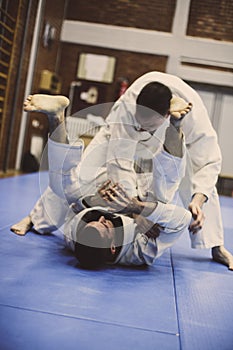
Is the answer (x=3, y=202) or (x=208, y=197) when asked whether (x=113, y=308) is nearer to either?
(x=208, y=197)

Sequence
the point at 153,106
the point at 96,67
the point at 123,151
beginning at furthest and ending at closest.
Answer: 1. the point at 96,67
2. the point at 123,151
3. the point at 153,106

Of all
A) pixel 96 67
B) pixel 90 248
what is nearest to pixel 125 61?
pixel 96 67

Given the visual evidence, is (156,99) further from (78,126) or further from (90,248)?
(78,126)

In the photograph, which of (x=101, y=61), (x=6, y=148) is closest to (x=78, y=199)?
(x=6, y=148)

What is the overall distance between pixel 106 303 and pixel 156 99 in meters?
0.96

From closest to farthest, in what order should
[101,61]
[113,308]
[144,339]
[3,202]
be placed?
1. [144,339]
2. [113,308]
3. [3,202]
4. [101,61]

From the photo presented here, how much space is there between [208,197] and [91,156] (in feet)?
2.23

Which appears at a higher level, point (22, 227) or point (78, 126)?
point (78, 126)

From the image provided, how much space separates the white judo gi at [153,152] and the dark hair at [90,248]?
1.18 ft

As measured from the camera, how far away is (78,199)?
7.38ft

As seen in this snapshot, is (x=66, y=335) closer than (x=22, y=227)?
Yes

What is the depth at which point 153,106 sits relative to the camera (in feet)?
6.85

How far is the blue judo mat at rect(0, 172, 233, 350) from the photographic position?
4.25 feet

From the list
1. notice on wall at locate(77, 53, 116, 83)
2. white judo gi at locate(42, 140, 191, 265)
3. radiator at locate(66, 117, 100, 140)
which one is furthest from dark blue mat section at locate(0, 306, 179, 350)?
notice on wall at locate(77, 53, 116, 83)
